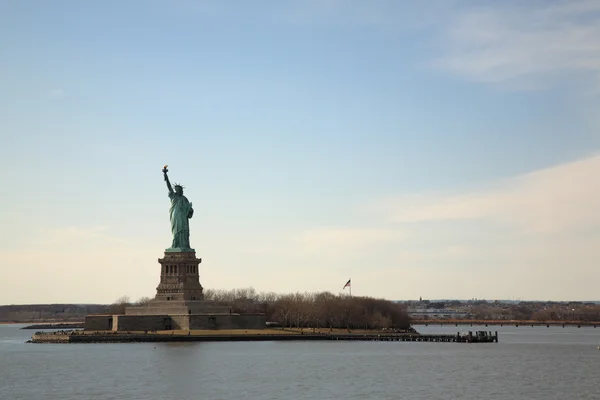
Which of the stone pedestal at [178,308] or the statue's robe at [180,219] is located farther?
the statue's robe at [180,219]

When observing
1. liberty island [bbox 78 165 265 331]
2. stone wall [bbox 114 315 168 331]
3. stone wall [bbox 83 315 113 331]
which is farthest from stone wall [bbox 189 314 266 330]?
stone wall [bbox 83 315 113 331]

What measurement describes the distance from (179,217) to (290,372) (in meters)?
43.1

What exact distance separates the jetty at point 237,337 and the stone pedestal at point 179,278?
17.1ft

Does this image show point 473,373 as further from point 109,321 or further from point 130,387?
point 109,321

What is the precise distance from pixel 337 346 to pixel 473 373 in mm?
32480

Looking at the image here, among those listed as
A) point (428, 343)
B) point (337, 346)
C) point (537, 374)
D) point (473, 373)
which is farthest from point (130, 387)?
point (428, 343)

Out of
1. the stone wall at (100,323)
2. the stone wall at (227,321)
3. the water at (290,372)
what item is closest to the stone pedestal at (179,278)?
the stone wall at (227,321)

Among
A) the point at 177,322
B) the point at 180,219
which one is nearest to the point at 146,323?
the point at 177,322

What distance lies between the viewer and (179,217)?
11431 centimetres

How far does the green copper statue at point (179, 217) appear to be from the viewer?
374 feet

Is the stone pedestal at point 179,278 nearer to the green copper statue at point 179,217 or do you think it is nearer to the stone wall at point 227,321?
the green copper statue at point 179,217

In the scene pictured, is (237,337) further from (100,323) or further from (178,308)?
(100,323)

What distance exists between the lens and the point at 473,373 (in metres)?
75.2

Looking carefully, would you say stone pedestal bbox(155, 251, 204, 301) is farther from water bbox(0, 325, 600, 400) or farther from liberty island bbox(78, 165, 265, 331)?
water bbox(0, 325, 600, 400)
